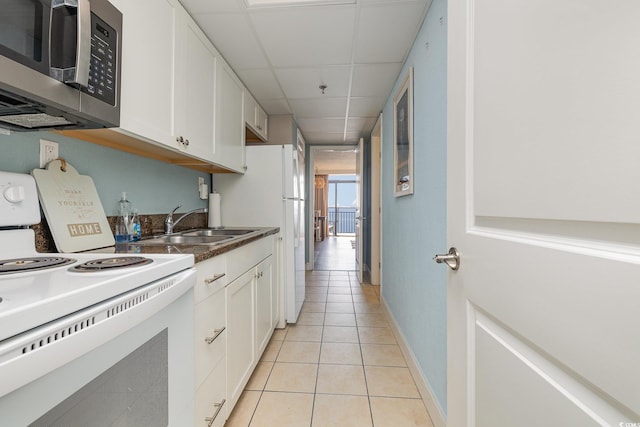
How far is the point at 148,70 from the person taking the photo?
1.18 metres

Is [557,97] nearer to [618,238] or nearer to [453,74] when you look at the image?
[618,238]

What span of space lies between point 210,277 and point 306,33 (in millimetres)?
1545

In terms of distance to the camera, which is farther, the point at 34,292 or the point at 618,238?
the point at 34,292

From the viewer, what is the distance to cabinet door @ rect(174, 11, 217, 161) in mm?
1418

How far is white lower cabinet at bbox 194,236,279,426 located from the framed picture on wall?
1.13 metres

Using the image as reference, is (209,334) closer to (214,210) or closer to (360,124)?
(214,210)

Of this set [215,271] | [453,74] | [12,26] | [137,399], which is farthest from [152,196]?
[453,74]

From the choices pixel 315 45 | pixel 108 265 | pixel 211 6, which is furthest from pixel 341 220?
pixel 108 265

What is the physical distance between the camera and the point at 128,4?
1066 millimetres

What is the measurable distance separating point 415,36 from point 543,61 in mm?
1521

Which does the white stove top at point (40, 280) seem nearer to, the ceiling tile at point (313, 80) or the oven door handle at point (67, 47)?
the oven door handle at point (67, 47)

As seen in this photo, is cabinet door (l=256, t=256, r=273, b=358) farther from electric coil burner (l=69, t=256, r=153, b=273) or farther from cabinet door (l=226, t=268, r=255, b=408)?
electric coil burner (l=69, t=256, r=153, b=273)

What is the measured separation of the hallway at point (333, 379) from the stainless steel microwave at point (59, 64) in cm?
152

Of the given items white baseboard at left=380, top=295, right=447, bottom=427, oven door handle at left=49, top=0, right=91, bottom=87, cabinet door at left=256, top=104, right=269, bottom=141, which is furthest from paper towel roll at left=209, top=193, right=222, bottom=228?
white baseboard at left=380, top=295, right=447, bottom=427
